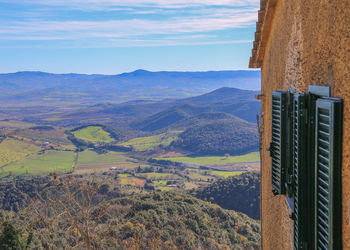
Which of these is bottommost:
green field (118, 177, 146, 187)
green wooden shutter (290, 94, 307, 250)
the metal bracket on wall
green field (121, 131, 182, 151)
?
green field (121, 131, 182, 151)

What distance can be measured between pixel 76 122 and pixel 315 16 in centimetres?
11482

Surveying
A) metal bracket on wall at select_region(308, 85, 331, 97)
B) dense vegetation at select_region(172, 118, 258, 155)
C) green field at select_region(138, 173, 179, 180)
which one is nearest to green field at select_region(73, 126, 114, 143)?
dense vegetation at select_region(172, 118, 258, 155)

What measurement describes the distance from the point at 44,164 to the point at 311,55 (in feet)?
173

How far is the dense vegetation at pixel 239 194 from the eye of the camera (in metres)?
23.3

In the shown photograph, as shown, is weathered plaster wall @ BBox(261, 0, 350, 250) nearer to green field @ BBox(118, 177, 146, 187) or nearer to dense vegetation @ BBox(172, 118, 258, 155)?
green field @ BBox(118, 177, 146, 187)

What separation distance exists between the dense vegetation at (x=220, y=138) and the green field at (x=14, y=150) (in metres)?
26.4

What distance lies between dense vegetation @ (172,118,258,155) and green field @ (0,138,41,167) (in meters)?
26.4

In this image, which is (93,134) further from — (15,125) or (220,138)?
(15,125)

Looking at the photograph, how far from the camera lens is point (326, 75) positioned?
91.6 inches

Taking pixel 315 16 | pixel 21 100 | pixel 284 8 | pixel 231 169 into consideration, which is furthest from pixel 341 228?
pixel 21 100

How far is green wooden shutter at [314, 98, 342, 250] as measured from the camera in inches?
81.0

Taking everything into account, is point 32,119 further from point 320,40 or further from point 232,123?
point 320,40

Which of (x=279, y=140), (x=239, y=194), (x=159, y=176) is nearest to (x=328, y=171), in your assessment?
(x=279, y=140)

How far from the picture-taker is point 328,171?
84.7 inches
